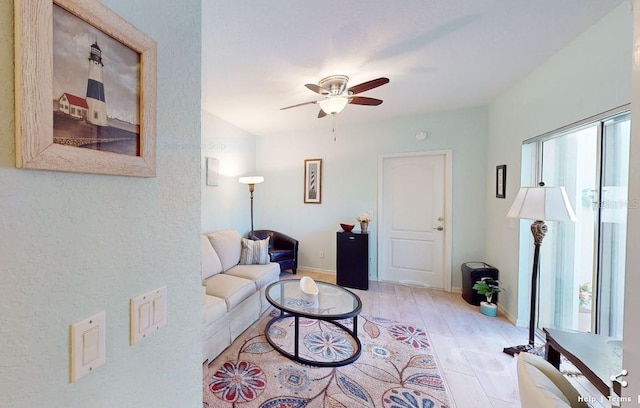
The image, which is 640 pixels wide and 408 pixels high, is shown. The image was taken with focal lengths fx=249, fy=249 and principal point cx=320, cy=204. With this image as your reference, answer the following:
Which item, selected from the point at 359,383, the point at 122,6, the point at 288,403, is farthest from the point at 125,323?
the point at 359,383

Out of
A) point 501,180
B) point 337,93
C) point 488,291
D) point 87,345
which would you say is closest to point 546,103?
point 501,180

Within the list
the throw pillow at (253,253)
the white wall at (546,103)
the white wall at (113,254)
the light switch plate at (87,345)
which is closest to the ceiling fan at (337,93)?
the white wall at (546,103)

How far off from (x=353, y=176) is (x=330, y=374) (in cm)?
283

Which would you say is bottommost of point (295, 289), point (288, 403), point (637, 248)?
point (288, 403)

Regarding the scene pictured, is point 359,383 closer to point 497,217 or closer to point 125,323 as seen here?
point 125,323

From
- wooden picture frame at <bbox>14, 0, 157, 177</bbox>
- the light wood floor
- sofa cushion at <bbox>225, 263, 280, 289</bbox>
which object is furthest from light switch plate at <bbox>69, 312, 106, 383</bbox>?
sofa cushion at <bbox>225, 263, 280, 289</bbox>

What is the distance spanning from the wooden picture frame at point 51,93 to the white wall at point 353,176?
3.23 meters

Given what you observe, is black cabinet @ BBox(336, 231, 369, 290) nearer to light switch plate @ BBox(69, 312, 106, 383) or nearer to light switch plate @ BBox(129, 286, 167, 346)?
light switch plate @ BBox(129, 286, 167, 346)

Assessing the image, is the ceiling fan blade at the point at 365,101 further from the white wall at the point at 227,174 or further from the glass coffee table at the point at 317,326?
the white wall at the point at 227,174

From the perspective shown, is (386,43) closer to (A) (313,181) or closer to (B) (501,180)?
(B) (501,180)

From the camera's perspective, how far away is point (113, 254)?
56 cm

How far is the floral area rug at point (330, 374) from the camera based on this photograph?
5.45ft

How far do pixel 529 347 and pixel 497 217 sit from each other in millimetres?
1491

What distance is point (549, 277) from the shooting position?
7.82 ft
